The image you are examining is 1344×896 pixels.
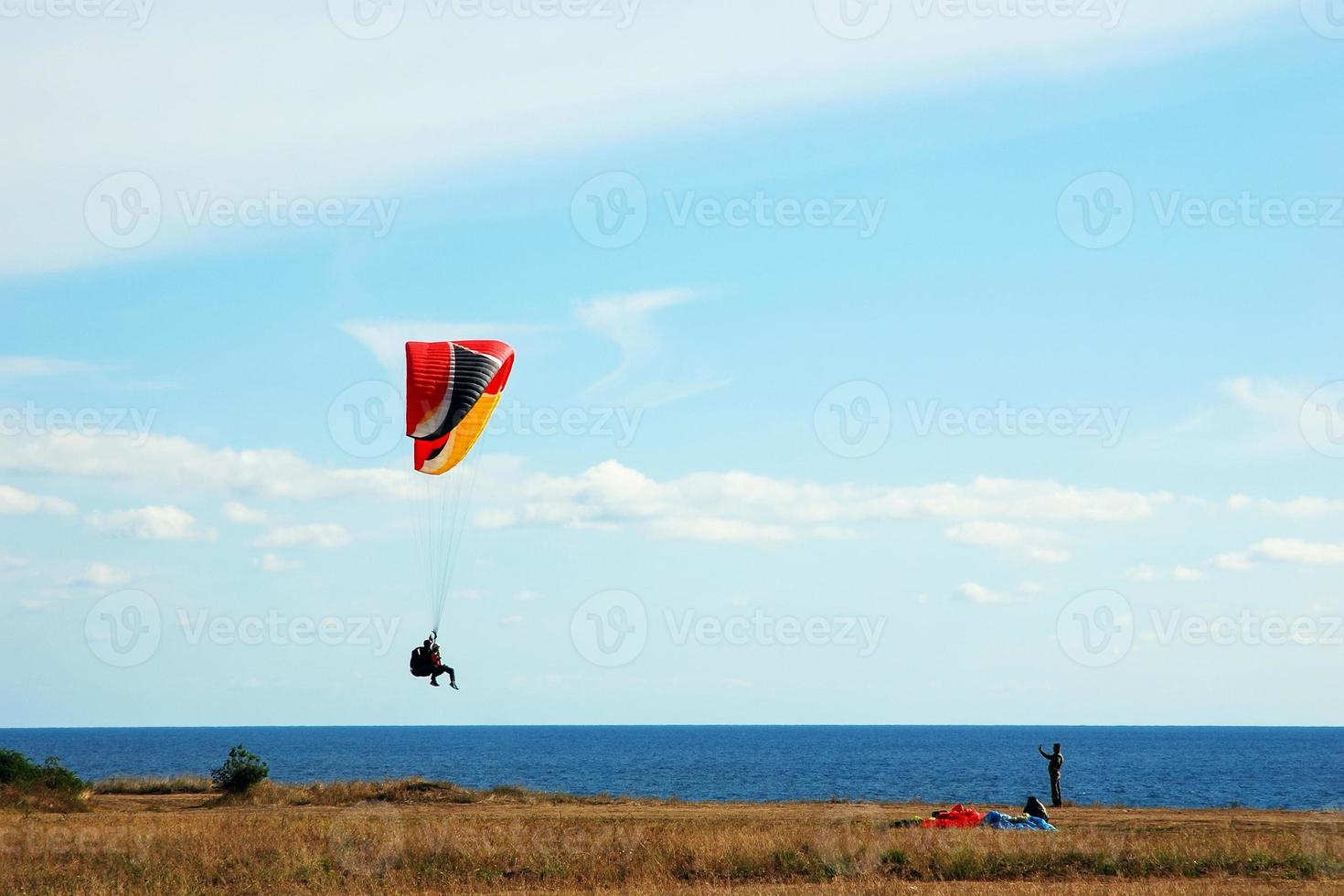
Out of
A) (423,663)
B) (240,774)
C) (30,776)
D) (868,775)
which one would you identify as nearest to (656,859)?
(423,663)

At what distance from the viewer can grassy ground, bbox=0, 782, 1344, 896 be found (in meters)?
21.3

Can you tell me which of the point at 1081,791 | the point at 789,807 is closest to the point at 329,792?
the point at 789,807

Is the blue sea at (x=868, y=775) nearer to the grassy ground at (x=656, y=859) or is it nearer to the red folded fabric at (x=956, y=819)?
the red folded fabric at (x=956, y=819)

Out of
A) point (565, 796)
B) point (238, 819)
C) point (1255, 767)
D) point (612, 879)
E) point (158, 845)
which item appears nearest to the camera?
point (612, 879)

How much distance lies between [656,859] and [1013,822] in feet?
30.7

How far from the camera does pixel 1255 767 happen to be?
120000 mm

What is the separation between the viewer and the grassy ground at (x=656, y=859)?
21.3m

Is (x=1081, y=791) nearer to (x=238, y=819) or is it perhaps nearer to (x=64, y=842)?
(x=238, y=819)

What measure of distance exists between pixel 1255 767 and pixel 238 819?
114 meters

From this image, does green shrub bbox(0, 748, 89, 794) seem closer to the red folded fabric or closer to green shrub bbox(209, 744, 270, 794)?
green shrub bbox(209, 744, 270, 794)

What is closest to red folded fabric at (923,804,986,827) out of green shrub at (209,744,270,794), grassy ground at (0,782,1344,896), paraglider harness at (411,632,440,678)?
grassy ground at (0,782,1344,896)

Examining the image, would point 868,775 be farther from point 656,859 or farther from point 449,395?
point 449,395

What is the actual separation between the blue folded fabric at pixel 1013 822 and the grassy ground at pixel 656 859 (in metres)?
1.04

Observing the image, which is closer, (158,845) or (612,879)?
(612,879)
